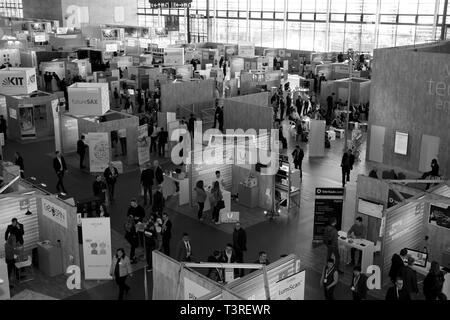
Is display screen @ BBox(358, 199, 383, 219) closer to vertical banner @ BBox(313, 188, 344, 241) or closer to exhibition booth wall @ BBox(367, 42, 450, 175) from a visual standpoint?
vertical banner @ BBox(313, 188, 344, 241)

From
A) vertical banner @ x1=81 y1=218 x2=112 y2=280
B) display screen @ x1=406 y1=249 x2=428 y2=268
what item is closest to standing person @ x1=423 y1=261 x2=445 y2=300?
display screen @ x1=406 y1=249 x2=428 y2=268

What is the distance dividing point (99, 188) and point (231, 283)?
7978 millimetres

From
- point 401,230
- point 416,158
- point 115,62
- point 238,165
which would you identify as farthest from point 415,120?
point 115,62

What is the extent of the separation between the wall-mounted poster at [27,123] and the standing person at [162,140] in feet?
21.7

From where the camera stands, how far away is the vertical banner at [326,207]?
13227 millimetres

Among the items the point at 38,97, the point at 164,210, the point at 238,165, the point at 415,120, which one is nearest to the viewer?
the point at 164,210

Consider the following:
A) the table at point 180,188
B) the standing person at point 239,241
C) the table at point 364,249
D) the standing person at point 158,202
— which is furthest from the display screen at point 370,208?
the table at point 180,188

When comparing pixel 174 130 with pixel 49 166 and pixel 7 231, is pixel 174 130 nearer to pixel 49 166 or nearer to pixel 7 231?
pixel 49 166

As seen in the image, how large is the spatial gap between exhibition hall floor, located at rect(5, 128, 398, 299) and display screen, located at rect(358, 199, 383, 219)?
136 centimetres

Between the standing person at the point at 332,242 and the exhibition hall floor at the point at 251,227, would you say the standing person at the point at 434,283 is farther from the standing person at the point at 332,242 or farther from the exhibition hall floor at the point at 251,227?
the standing person at the point at 332,242
